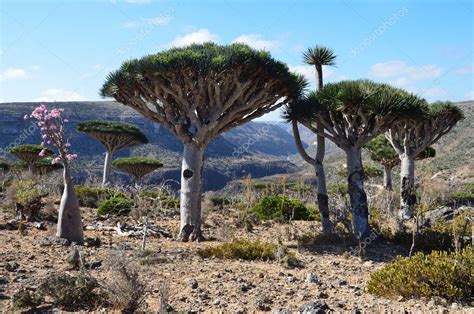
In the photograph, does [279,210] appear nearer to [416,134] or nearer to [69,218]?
[416,134]

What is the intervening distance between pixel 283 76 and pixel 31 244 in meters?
5.71

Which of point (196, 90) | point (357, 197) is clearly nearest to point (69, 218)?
point (196, 90)

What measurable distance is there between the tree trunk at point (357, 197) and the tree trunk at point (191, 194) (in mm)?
3143

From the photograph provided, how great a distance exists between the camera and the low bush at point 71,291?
15.3 feet

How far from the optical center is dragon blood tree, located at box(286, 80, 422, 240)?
29.2ft

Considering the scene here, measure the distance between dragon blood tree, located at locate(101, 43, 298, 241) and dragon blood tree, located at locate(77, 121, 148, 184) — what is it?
11.5 m

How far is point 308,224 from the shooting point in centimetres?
1270

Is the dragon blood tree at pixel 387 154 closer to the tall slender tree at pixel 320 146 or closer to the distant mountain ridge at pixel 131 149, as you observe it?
the tall slender tree at pixel 320 146

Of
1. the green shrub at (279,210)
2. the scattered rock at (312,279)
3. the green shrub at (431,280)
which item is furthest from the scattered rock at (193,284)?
the green shrub at (279,210)

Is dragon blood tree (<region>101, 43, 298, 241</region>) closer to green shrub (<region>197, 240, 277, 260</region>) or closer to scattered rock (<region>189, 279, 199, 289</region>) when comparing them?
green shrub (<region>197, 240, 277, 260</region>)

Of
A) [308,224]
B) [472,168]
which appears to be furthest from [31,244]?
[472,168]

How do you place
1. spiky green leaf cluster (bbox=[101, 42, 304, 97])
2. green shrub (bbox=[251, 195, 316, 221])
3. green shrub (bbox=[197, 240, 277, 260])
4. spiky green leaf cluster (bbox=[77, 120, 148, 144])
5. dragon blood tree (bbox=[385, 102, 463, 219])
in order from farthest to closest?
spiky green leaf cluster (bbox=[77, 120, 148, 144]) → dragon blood tree (bbox=[385, 102, 463, 219]) → green shrub (bbox=[251, 195, 316, 221]) → spiky green leaf cluster (bbox=[101, 42, 304, 97]) → green shrub (bbox=[197, 240, 277, 260])

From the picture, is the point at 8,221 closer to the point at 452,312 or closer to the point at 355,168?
the point at 355,168

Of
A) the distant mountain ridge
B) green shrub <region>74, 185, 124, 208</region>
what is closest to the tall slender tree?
green shrub <region>74, 185, 124, 208</region>
